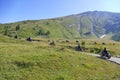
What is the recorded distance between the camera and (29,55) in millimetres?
40188

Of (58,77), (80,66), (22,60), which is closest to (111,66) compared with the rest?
(80,66)

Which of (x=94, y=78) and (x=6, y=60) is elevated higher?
(x=6, y=60)

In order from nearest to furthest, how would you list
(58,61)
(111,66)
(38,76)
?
(38,76) < (58,61) < (111,66)

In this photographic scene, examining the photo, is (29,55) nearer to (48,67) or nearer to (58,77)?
(48,67)

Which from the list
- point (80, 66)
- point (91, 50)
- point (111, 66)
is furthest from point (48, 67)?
point (91, 50)

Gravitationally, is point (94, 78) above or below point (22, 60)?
below

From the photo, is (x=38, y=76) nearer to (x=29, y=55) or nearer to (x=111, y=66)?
(x=29, y=55)

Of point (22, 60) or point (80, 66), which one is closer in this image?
point (22, 60)

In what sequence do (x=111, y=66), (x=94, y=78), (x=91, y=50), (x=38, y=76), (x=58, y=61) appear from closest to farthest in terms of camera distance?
1. (x=38, y=76)
2. (x=94, y=78)
3. (x=58, y=61)
4. (x=111, y=66)
5. (x=91, y=50)

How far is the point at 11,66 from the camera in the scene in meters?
35.2

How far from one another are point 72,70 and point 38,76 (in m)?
6.24

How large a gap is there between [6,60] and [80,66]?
38.2 ft

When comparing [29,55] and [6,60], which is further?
[29,55]

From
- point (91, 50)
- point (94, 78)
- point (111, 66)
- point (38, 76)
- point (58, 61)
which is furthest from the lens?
point (91, 50)
